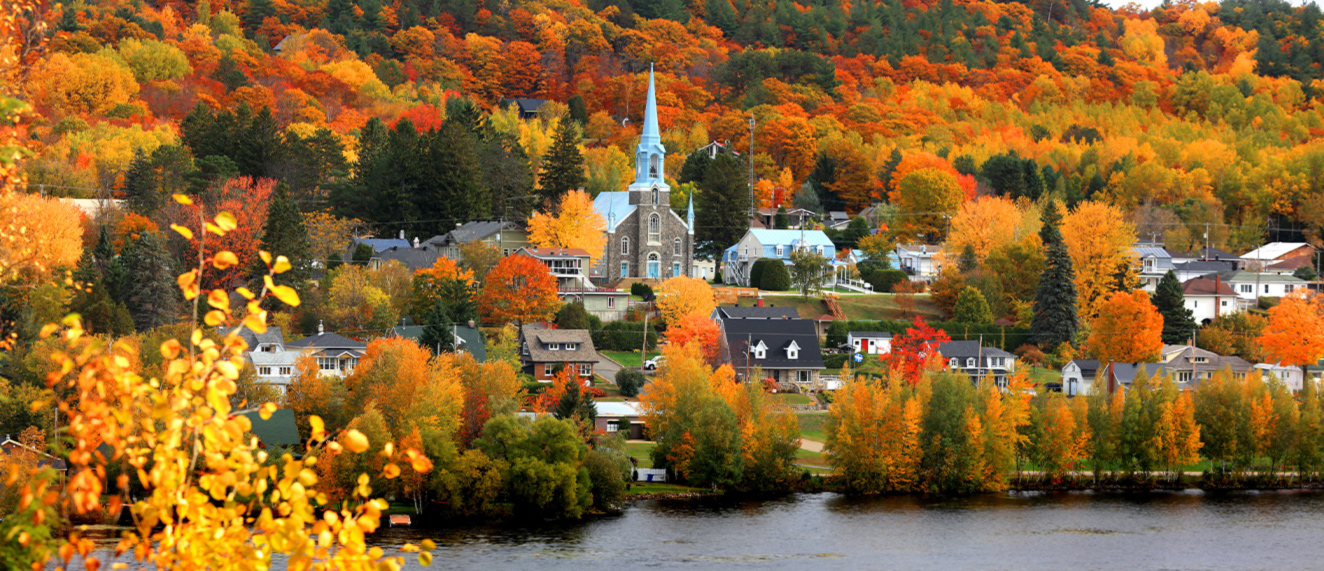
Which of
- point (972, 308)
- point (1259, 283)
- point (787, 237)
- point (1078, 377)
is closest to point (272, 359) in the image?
point (972, 308)

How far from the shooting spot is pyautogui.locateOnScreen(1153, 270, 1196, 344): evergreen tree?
210ft

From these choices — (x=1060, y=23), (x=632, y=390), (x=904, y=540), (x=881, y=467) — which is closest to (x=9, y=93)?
(x=904, y=540)

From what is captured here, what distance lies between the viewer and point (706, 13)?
153 metres

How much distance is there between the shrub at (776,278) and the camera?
230ft

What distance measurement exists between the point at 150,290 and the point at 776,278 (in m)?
30.7

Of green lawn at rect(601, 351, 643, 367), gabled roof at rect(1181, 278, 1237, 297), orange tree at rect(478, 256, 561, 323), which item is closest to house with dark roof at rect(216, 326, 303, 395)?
orange tree at rect(478, 256, 561, 323)

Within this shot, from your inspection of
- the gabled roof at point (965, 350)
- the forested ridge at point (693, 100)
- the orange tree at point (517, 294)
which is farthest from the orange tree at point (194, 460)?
the forested ridge at point (693, 100)

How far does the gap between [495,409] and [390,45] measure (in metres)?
91.7

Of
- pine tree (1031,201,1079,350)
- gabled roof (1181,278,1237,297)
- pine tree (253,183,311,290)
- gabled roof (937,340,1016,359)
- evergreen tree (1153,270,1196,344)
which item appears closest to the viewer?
pine tree (253,183,311,290)

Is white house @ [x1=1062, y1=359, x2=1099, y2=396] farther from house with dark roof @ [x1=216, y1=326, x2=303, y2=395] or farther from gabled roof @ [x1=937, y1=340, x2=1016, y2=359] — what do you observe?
house with dark roof @ [x1=216, y1=326, x2=303, y2=395]

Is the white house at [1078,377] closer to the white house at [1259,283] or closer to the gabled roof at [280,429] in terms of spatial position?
the white house at [1259,283]

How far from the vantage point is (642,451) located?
1864 inches

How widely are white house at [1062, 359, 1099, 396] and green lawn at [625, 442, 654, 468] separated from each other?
19335mm

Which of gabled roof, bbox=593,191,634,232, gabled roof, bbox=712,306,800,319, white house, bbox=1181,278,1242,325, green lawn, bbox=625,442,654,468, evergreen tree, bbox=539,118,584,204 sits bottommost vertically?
green lawn, bbox=625,442,654,468
